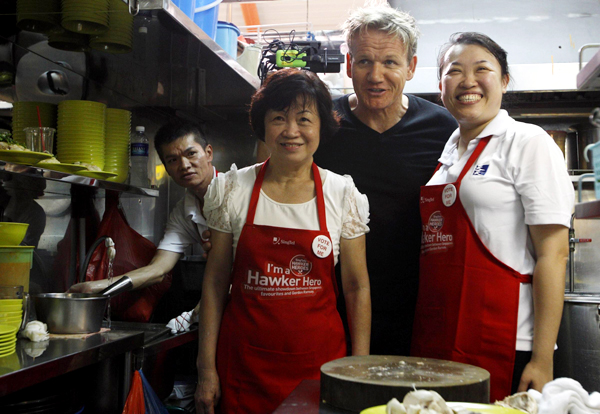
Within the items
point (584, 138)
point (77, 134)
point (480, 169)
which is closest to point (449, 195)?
point (480, 169)

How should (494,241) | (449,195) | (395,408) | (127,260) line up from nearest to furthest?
(395,408), (494,241), (449,195), (127,260)

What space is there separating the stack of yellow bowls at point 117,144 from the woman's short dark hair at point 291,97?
0.58m

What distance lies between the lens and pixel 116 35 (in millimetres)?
1740

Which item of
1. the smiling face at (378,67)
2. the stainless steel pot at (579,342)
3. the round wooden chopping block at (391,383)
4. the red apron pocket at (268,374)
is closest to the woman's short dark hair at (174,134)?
the smiling face at (378,67)

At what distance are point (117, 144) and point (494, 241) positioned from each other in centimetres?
127

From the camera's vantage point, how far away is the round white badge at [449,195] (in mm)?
1498

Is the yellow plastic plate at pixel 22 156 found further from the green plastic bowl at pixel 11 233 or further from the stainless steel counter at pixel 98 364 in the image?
the stainless steel counter at pixel 98 364

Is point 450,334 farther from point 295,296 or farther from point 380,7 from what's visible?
point 380,7

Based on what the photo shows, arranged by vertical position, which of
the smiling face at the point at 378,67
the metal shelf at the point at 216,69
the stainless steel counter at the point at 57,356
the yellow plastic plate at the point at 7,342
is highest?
the metal shelf at the point at 216,69

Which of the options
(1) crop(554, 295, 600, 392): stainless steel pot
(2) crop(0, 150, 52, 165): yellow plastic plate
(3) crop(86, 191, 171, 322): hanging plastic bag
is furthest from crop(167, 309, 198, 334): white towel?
(1) crop(554, 295, 600, 392): stainless steel pot

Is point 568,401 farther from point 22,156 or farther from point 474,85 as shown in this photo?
point 22,156

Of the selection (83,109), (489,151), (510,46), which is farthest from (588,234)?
(83,109)

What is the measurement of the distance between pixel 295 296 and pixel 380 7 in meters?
0.92

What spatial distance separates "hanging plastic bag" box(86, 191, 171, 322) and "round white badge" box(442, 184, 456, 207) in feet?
3.68
